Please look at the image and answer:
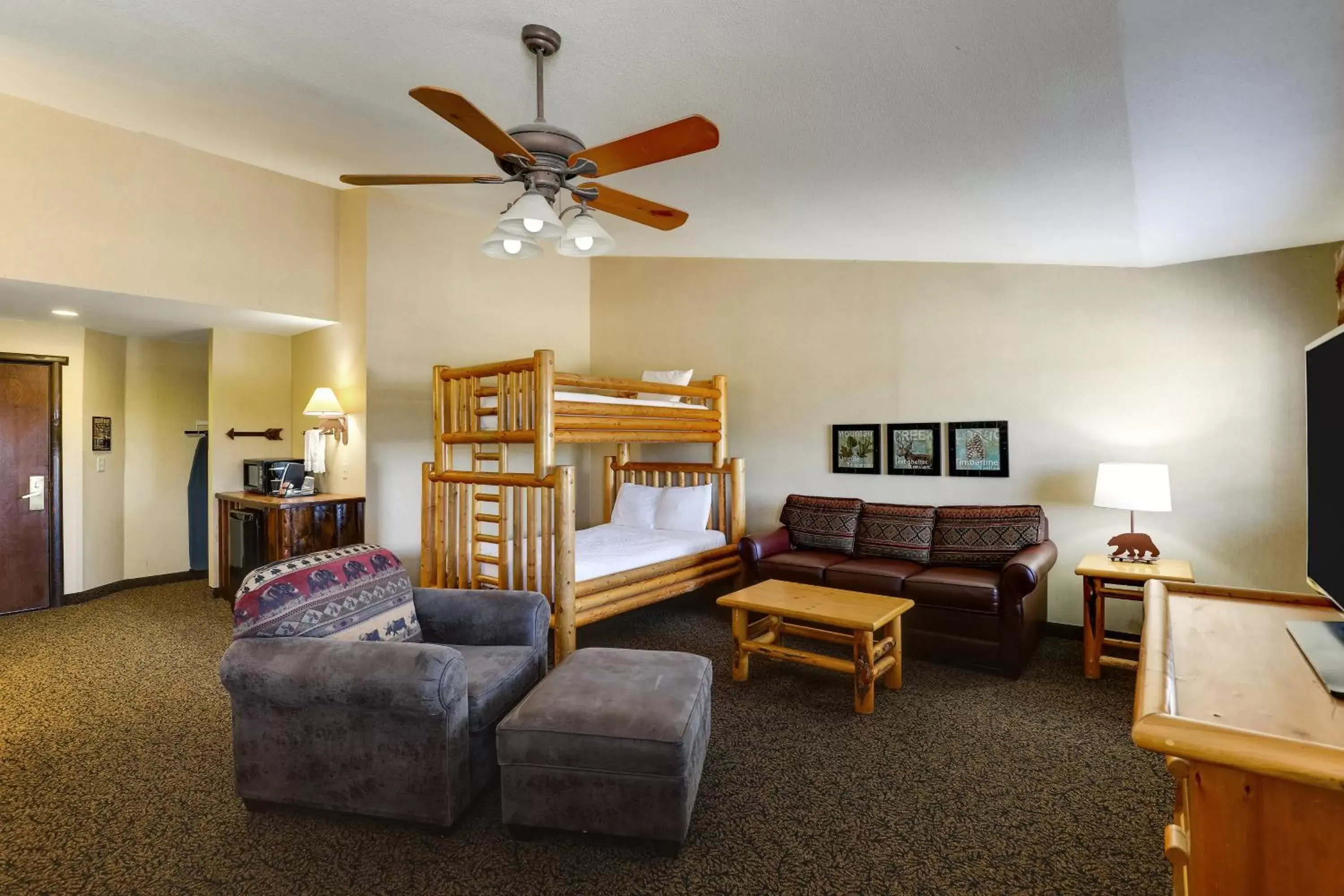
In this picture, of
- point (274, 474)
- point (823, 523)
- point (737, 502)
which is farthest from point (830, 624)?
point (274, 474)

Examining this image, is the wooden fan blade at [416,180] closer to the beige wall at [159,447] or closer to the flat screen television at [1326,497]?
the flat screen television at [1326,497]

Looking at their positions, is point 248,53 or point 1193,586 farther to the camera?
point 248,53

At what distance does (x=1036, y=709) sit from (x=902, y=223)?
2812 mm

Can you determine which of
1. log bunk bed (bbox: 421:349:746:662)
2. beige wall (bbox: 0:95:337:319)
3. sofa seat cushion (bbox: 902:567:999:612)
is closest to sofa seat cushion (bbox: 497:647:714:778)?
log bunk bed (bbox: 421:349:746:662)

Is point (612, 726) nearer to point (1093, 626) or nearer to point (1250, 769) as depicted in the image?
point (1250, 769)

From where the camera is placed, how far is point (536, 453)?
3.66 m

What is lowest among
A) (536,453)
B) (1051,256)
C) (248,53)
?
(536,453)

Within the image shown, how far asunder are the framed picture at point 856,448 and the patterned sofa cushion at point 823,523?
28 centimetres

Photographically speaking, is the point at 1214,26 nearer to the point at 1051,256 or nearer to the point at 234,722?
the point at 1051,256

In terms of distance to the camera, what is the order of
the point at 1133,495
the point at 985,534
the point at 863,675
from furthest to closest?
1. the point at 985,534
2. the point at 1133,495
3. the point at 863,675

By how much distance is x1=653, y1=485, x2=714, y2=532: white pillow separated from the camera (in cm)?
507

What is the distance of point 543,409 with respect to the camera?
11.9ft

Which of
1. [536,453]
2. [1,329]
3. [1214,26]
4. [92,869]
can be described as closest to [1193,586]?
[1214,26]

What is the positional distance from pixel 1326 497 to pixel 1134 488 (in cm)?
268
